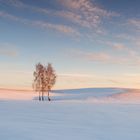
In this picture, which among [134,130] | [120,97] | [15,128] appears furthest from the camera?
[120,97]

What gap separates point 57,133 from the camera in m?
14.0

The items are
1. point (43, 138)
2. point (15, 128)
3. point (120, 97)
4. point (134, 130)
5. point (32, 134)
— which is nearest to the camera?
point (43, 138)

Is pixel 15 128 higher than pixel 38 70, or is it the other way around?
pixel 38 70

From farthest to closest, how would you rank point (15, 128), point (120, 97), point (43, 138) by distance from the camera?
point (120, 97)
point (15, 128)
point (43, 138)

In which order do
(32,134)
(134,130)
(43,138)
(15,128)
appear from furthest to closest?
(134,130) < (15,128) < (32,134) < (43,138)

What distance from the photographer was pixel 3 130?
14023 millimetres

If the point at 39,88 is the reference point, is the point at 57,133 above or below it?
below

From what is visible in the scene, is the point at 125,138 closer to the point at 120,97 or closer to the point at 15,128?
the point at 15,128

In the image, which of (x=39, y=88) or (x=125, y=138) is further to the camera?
(x=39, y=88)

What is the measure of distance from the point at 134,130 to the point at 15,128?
6.02 meters

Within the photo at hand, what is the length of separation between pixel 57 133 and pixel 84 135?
1223 millimetres

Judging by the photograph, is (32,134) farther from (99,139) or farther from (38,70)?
(38,70)

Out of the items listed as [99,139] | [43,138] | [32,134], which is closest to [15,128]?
[32,134]

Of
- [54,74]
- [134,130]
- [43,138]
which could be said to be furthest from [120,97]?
[43,138]
